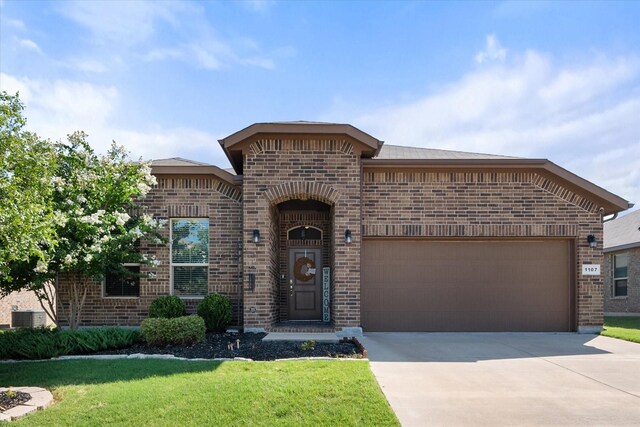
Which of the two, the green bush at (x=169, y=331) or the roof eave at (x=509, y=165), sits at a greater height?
Answer: the roof eave at (x=509, y=165)

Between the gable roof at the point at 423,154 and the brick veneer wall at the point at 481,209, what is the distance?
0.86 metres

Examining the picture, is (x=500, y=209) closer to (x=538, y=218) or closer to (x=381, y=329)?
(x=538, y=218)

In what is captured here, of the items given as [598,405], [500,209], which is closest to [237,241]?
[500,209]

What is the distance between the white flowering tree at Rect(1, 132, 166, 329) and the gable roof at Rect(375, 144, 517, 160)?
5.88 meters

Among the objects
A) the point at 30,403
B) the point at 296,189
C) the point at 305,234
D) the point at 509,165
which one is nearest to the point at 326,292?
the point at 305,234

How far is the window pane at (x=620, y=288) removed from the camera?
2247 centimetres

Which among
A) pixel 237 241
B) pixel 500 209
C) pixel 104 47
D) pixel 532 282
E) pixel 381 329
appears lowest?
pixel 381 329

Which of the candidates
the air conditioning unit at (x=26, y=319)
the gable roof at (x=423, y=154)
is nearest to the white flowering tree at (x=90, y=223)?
the air conditioning unit at (x=26, y=319)

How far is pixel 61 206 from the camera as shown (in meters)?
10.2

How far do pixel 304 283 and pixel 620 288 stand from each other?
16.4 metres

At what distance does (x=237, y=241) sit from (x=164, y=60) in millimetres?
4453

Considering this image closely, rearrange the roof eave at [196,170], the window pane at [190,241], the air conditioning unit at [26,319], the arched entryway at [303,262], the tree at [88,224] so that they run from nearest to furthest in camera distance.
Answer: the tree at [88,224] < the roof eave at [196,170] < the window pane at [190,241] < the arched entryway at [303,262] < the air conditioning unit at [26,319]

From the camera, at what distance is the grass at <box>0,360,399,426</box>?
233 inches

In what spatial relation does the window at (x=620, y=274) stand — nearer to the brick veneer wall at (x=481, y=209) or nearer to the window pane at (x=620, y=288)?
the window pane at (x=620, y=288)
